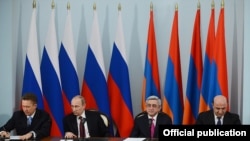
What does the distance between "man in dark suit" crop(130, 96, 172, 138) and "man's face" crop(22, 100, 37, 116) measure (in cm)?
112

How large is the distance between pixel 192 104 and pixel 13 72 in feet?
8.03

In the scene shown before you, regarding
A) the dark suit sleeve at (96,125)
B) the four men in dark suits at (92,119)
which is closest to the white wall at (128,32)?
the four men in dark suits at (92,119)

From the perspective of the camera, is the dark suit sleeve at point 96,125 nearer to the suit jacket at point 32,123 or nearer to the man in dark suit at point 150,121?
the man in dark suit at point 150,121

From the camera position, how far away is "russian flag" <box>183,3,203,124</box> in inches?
206

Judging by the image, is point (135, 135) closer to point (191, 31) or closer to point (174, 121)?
point (174, 121)

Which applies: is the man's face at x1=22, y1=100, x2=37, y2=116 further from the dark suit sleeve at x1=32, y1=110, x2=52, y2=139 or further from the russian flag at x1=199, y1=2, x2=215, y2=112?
the russian flag at x1=199, y1=2, x2=215, y2=112

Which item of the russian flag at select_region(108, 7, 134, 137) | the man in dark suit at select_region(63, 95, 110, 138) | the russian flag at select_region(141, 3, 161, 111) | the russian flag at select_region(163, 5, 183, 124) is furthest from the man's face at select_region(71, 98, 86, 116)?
the russian flag at select_region(163, 5, 183, 124)

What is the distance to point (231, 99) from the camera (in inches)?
211

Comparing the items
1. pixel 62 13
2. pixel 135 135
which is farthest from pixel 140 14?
pixel 135 135

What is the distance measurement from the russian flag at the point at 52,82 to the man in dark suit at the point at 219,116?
1.86m

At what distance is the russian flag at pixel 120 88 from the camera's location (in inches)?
210

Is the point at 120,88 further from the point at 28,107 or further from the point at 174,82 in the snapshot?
the point at 28,107

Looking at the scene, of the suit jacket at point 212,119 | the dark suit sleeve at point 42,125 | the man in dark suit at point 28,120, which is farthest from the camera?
the suit jacket at point 212,119

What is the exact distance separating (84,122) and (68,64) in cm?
118
